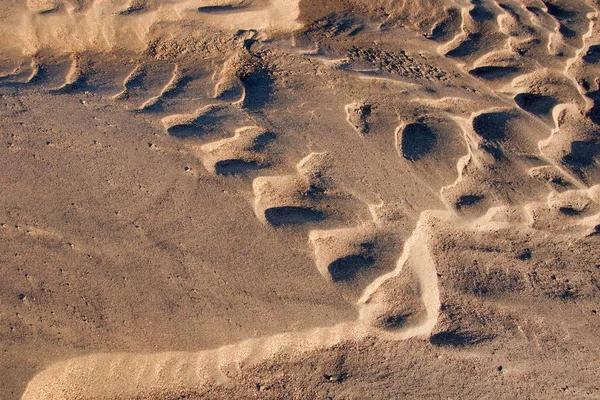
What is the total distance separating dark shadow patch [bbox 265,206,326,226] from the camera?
220cm

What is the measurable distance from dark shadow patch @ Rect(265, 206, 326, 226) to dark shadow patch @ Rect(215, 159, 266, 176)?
243 mm

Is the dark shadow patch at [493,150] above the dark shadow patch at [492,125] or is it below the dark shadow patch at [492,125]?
below

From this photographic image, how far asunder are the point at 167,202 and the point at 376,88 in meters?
1.38

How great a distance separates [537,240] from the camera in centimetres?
238

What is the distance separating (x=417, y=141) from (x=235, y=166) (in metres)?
1.01

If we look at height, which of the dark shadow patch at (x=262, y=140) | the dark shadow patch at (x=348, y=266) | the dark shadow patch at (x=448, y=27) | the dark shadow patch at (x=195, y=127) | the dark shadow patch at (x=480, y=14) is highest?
the dark shadow patch at (x=480, y=14)

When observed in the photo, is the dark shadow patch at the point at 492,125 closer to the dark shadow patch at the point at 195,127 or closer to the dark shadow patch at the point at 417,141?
the dark shadow patch at the point at 417,141

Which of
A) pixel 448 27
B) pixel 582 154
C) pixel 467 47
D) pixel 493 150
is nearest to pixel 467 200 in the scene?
pixel 493 150

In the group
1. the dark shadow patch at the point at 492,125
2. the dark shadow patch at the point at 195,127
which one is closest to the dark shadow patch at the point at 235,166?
the dark shadow patch at the point at 195,127

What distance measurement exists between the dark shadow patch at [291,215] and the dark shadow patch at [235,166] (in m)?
0.24

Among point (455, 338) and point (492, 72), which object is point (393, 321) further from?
point (492, 72)

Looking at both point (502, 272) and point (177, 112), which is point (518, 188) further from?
point (177, 112)

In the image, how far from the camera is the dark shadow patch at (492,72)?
2.95 meters

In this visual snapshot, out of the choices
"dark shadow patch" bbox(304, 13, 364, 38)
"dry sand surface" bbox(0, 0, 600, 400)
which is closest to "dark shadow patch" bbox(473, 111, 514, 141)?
"dry sand surface" bbox(0, 0, 600, 400)
